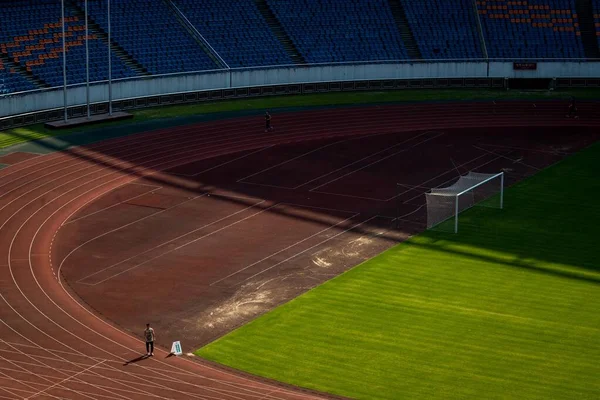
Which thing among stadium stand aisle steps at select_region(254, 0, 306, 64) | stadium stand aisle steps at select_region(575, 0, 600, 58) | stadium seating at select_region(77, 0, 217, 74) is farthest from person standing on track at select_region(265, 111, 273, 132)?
stadium stand aisle steps at select_region(575, 0, 600, 58)

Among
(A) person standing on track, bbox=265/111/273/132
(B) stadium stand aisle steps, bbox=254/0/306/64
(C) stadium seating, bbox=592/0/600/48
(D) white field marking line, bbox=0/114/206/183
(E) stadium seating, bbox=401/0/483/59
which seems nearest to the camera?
(D) white field marking line, bbox=0/114/206/183

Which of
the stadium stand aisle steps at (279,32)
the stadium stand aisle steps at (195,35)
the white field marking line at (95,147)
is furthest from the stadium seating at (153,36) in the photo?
the white field marking line at (95,147)

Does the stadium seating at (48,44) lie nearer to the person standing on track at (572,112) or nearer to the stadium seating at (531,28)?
the stadium seating at (531,28)

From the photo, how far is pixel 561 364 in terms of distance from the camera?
3900 centimetres

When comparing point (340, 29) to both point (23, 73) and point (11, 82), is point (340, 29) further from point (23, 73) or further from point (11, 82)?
point (11, 82)

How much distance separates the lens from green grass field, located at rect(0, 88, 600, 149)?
7269 centimetres

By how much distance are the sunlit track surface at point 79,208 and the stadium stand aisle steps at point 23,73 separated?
7.67 meters

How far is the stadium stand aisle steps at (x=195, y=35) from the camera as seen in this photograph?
264 feet

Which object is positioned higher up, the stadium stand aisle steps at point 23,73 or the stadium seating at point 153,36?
the stadium seating at point 153,36

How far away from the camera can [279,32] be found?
84.9 meters

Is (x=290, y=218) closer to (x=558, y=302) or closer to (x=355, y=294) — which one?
(x=355, y=294)

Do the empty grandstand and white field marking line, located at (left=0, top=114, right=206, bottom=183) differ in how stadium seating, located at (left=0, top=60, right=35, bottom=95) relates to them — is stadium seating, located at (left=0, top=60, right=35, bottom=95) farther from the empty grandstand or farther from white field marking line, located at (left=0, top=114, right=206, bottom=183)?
white field marking line, located at (left=0, top=114, right=206, bottom=183)

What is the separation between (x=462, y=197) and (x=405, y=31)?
32521mm

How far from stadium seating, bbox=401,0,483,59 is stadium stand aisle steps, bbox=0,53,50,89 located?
92.7 feet
